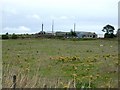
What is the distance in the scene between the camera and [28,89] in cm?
433

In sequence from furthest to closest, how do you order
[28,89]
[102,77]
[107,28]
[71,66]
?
[107,28] → [71,66] → [102,77] → [28,89]

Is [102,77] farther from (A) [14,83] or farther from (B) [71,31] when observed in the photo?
(B) [71,31]

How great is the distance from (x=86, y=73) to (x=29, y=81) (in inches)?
252

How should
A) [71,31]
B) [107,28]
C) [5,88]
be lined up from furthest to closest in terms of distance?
1. [71,31]
2. [107,28]
3. [5,88]

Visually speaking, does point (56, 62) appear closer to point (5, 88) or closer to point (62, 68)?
point (62, 68)

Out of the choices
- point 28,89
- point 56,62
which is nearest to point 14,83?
point 28,89

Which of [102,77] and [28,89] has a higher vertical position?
[28,89]

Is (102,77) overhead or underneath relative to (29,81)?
underneath

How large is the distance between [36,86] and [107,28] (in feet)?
190

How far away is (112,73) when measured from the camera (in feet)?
34.0

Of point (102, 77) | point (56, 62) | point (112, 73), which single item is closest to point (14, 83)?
point (102, 77)

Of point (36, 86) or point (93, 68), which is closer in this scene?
point (36, 86)

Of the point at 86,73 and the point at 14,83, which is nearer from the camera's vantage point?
the point at 14,83

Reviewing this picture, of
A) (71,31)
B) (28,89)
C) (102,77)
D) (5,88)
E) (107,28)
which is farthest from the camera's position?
(71,31)
